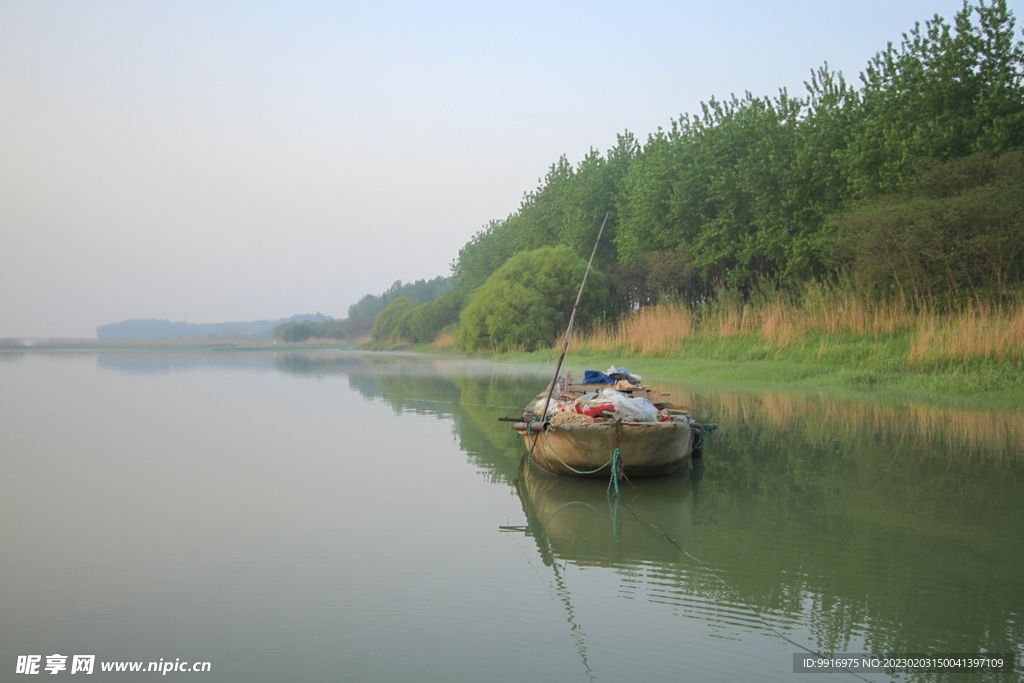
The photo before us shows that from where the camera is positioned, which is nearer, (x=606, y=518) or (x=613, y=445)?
(x=606, y=518)

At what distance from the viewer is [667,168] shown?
32188 millimetres

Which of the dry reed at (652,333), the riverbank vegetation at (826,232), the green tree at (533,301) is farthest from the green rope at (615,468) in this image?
the green tree at (533,301)

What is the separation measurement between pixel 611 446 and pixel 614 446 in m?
0.03

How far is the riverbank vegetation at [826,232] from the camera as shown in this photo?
55.1 ft

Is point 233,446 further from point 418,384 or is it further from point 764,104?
point 764,104

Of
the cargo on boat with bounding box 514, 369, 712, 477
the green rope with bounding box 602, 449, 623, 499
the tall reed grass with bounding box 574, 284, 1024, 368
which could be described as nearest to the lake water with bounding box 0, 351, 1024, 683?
the green rope with bounding box 602, 449, 623, 499

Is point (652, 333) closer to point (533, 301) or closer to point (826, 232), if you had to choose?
point (826, 232)

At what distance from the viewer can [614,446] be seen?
22.2 ft

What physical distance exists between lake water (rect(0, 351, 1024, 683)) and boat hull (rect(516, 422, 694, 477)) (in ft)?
0.78

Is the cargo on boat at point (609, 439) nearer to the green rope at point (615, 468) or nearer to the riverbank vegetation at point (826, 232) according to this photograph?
the green rope at point (615, 468)

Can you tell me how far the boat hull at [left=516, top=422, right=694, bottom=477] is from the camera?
22.0 ft

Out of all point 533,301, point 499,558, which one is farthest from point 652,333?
point 499,558

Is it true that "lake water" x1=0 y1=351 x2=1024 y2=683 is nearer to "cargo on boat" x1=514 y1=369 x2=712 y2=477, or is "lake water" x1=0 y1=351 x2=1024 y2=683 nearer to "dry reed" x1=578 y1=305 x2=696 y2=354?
"cargo on boat" x1=514 y1=369 x2=712 y2=477

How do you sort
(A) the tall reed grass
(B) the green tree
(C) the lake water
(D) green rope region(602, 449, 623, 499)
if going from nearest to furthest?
1. (C) the lake water
2. (D) green rope region(602, 449, 623, 499)
3. (A) the tall reed grass
4. (B) the green tree
